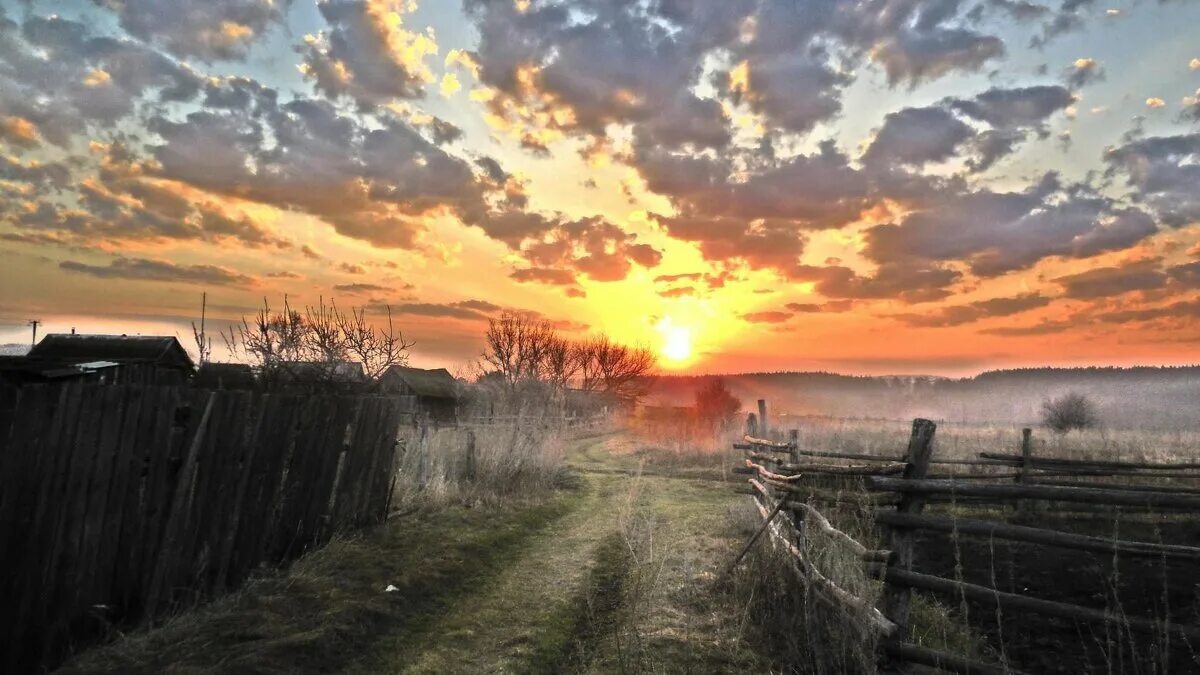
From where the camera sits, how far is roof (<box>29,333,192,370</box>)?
24688 mm

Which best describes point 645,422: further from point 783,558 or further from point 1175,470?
point 783,558

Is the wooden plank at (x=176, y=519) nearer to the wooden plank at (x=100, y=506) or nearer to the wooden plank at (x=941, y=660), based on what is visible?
the wooden plank at (x=100, y=506)

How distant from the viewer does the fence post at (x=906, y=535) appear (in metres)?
4.71

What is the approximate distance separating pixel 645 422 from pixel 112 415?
38236 millimetres

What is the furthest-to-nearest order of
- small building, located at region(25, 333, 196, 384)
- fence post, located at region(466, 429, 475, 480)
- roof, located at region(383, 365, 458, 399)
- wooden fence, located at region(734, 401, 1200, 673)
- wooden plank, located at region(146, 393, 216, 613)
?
roof, located at region(383, 365, 458, 399), small building, located at region(25, 333, 196, 384), fence post, located at region(466, 429, 475, 480), wooden plank, located at region(146, 393, 216, 613), wooden fence, located at region(734, 401, 1200, 673)

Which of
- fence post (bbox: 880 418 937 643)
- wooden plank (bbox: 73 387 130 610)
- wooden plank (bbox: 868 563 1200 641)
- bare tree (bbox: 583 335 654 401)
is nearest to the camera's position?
wooden plank (bbox: 868 563 1200 641)

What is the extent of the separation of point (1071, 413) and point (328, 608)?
143 ft

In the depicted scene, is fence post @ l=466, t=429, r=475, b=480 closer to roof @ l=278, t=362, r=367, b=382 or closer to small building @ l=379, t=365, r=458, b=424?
roof @ l=278, t=362, r=367, b=382

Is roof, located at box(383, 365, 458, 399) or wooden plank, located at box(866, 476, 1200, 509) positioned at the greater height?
roof, located at box(383, 365, 458, 399)

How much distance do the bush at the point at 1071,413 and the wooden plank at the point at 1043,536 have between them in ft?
126

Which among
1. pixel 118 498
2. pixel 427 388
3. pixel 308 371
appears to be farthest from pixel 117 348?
pixel 118 498

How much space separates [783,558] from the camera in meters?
6.44

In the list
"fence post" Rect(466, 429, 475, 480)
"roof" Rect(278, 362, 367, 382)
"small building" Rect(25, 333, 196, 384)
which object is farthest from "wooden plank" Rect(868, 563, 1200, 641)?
"small building" Rect(25, 333, 196, 384)

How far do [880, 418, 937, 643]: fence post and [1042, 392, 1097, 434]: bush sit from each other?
38243mm
